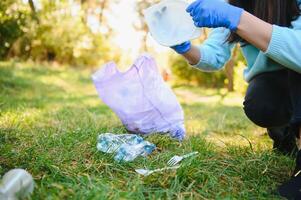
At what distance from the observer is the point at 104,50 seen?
12500 millimetres

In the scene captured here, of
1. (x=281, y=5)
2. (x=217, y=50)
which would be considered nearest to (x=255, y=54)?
(x=217, y=50)

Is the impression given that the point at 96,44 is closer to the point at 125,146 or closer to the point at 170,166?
the point at 125,146

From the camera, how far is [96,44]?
40.3 feet

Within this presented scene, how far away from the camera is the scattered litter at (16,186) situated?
110cm

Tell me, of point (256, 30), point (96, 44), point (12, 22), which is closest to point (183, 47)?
point (256, 30)

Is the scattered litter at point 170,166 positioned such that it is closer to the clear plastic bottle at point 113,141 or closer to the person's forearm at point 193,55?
the clear plastic bottle at point 113,141

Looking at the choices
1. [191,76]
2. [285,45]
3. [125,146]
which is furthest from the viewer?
[191,76]

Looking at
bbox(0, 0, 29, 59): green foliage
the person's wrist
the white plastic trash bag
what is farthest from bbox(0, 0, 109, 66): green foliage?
the person's wrist

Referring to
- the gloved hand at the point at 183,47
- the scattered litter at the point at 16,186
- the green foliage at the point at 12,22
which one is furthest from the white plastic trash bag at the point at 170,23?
the green foliage at the point at 12,22

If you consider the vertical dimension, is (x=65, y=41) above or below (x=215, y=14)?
below

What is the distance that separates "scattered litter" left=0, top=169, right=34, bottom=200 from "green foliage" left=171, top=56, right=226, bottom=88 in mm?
8656

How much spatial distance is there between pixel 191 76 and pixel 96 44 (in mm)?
3571

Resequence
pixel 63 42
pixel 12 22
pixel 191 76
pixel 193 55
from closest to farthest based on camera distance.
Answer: pixel 193 55 → pixel 12 22 → pixel 191 76 → pixel 63 42

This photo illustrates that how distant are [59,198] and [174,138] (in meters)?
1.00
